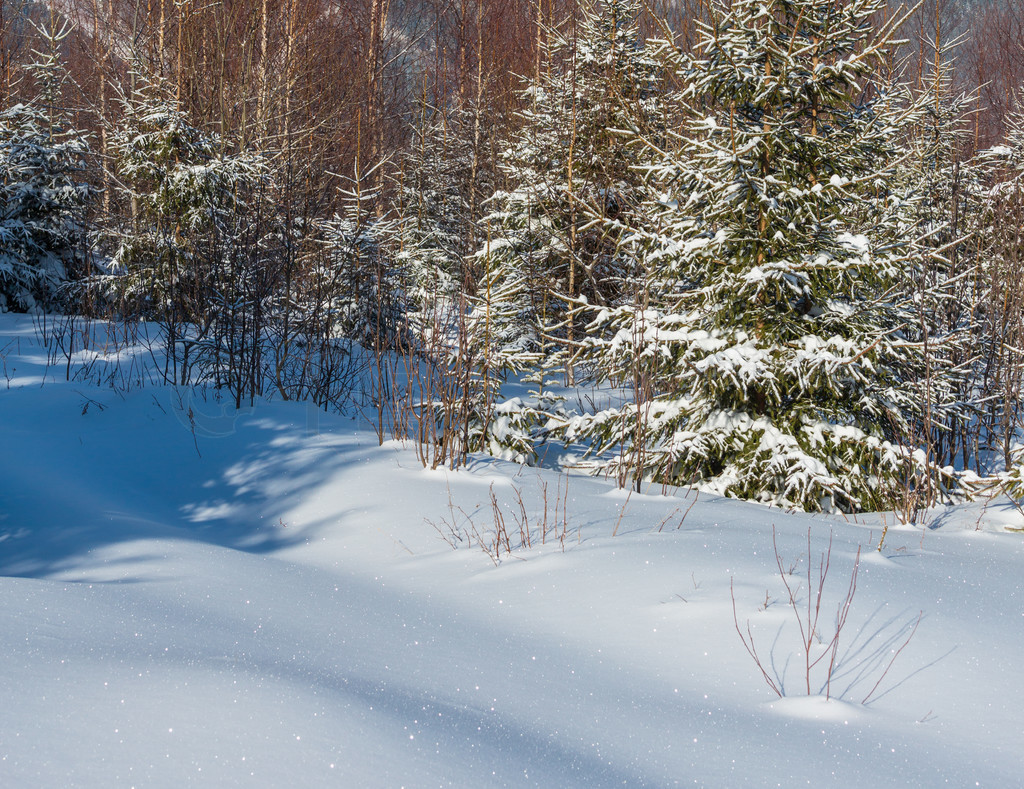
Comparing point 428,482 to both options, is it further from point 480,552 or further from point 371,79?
point 371,79

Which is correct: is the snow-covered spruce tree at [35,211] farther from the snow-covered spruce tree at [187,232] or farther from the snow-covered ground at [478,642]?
the snow-covered ground at [478,642]

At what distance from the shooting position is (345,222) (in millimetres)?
11266

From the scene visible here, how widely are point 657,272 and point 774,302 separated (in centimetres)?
100

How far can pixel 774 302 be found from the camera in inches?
240

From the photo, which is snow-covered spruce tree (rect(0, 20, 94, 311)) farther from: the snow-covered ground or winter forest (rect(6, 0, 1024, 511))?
the snow-covered ground

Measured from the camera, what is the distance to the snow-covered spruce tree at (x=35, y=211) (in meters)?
12.9

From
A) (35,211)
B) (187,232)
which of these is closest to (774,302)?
(187,232)

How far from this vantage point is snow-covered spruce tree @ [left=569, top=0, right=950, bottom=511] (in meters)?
5.68

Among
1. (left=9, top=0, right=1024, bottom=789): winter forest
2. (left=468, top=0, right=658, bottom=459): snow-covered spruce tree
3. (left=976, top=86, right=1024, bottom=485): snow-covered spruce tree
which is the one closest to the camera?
(left=9, top=0, right=1024, bottom=789): winter forest

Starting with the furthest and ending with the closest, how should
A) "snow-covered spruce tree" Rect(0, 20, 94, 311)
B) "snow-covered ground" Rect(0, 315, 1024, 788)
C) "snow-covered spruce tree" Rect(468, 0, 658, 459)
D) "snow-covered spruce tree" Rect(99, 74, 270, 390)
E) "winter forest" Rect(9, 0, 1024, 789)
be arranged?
1. "snow-covered spruce tree" Rect(0, 20, 94, 311)
2. "snow-covered spruce tree" Rect(468, 0, 658, 459)
3. "snow-covered spruce tree" Rect(99, 74, 270, 390)
4. "winter forest" Rect(9, 0, 1024, 789)
5. "snow-covered ground" Rect(0, 315, 1024, 788)

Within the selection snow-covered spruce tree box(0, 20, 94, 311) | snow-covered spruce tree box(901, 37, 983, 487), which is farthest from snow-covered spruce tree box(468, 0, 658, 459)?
snow-covered spruce tree box(0, 20, 94, 311)

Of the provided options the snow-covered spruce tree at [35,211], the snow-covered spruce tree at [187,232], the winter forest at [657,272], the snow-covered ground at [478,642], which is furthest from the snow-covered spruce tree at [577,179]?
the snow-covered ground at [478,642]

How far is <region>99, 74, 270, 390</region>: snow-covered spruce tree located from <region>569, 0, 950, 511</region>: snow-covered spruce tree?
14.4 feet

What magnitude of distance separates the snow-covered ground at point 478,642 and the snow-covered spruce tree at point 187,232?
3412 millimetres
